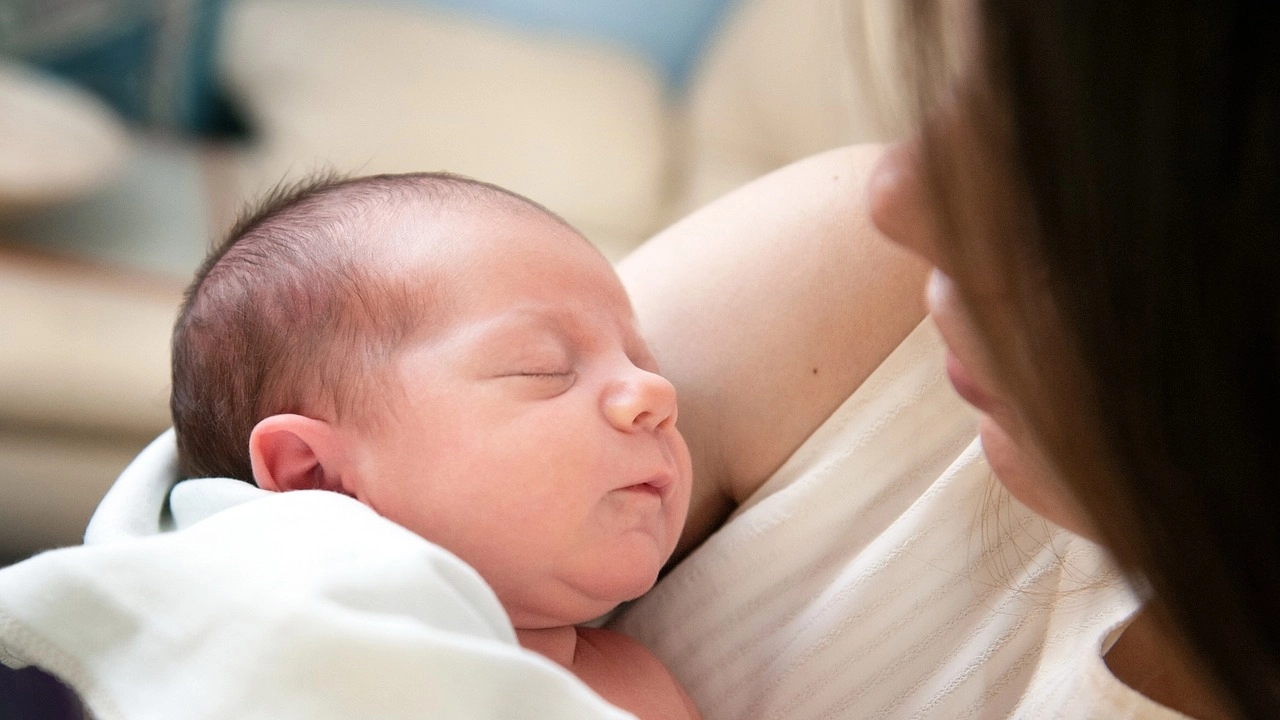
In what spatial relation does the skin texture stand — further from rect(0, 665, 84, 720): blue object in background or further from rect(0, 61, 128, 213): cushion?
rect(0, 61, 128, 213): cushion

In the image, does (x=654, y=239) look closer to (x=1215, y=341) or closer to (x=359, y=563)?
(x=359, y=563)

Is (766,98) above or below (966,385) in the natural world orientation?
below

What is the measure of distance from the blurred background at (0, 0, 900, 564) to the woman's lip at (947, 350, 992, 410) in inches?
38.5

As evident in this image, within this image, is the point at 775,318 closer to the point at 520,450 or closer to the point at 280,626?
the point at 520,450

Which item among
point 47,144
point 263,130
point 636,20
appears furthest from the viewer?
point 636,20

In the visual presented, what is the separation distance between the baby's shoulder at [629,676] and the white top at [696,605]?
→ 3 centimetres

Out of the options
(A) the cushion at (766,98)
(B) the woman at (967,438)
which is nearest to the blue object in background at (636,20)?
(A) the cushion at (766,98)

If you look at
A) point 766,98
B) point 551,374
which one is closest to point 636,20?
point 766,98

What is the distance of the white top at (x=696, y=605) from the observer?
1.84 ft

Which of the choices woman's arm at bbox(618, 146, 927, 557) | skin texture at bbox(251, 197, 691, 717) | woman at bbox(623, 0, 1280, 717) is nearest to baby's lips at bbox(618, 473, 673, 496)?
skin texture at bbox(251, 197, 691, 717)

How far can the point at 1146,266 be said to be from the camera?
1.46 ft

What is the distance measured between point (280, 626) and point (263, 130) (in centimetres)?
203

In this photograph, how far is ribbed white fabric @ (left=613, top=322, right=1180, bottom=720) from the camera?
0.73 m

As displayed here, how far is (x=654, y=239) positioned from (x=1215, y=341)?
58 centimetres
